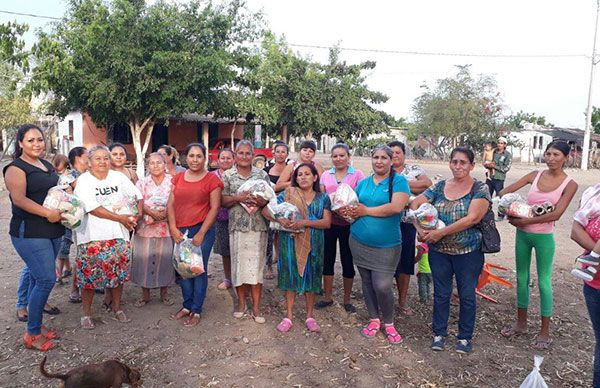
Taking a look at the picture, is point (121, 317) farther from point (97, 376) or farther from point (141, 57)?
point (141, 57)

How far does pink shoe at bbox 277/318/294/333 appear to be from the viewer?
14.2 ft

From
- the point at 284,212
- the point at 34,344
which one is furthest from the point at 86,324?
the point at 284,212

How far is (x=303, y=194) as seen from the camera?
4.29 m

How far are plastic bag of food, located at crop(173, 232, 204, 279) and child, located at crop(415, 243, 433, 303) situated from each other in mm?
2431

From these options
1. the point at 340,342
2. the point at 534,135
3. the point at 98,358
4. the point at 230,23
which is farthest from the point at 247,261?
the point at 534,135

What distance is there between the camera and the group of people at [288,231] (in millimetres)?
3797

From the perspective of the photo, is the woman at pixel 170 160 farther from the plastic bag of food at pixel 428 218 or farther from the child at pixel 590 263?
the child at pixel 590 263

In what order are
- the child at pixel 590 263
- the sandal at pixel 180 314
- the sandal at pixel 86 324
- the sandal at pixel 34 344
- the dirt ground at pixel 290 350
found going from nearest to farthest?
the child at pixel 590 263, the dirt ground at pixel 290 350, the sandal at pixel 34 344, the sandal at pixel 86 324, the sandal at pixel 180 314

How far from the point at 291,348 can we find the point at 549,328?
A: 2592 millimetres

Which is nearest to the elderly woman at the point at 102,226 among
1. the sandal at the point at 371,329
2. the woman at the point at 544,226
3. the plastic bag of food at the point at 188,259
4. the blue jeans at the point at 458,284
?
the plastic bag of food at the point at 188,259

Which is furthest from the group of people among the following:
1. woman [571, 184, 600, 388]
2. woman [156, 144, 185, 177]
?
woman [571, 184, 600, 388]

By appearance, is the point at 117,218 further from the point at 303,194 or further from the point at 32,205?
the point at 303,194

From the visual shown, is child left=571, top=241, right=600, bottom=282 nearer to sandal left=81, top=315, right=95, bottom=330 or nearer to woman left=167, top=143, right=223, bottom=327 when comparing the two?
woman left=167, top=143, right=223, bottom=327

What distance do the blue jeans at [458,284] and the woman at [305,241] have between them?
103cm
